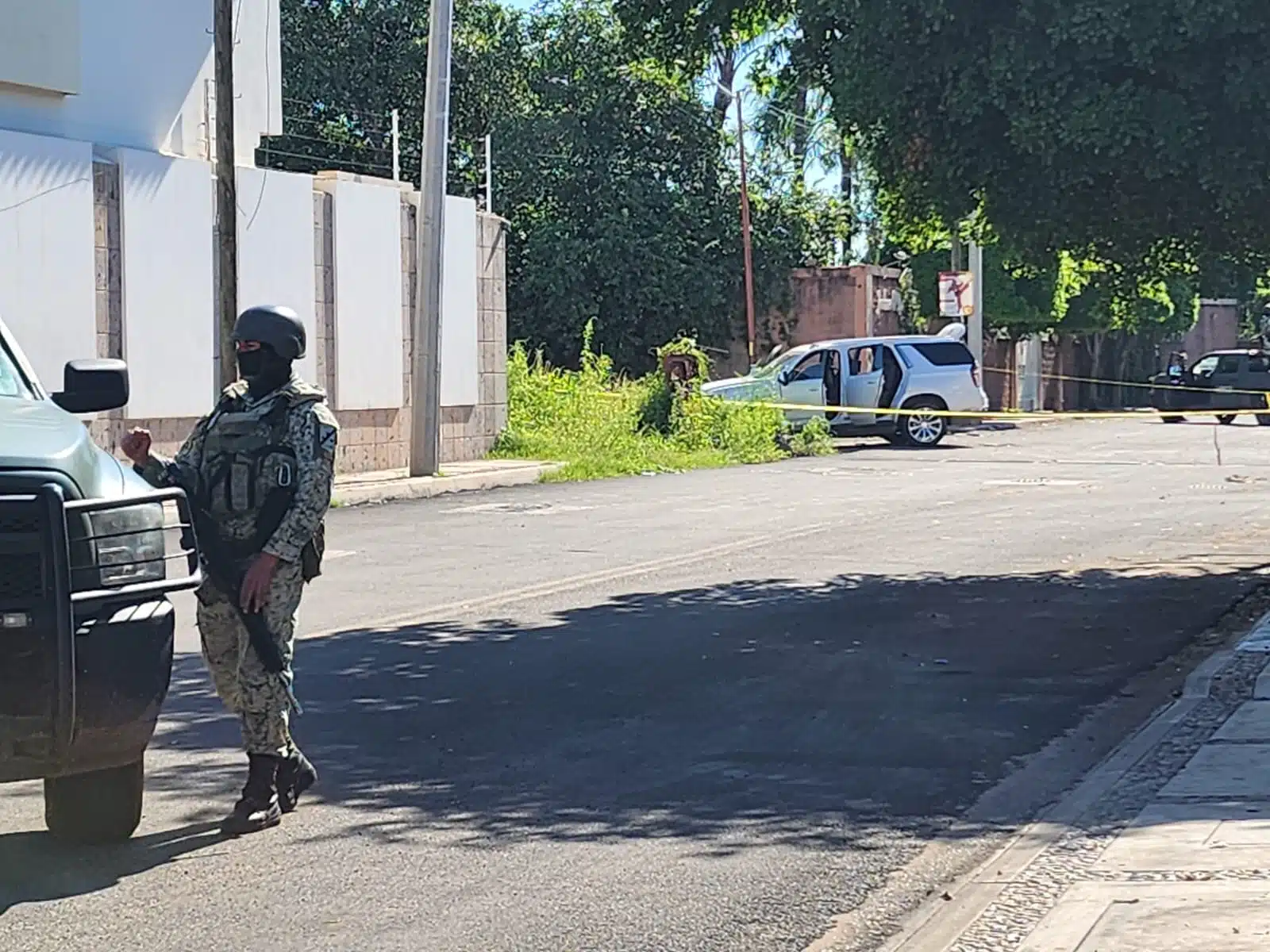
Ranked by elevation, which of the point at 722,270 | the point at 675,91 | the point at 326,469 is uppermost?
the point at 675,91

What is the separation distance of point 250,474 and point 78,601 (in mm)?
1196

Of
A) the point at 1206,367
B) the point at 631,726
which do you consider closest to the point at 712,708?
the point at 631,726

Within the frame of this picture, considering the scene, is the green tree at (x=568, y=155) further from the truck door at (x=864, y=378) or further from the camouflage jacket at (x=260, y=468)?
the camouflage jacket at (x=260, y=468)

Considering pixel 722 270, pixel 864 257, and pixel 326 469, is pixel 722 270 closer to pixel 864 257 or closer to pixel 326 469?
pixel 864 257

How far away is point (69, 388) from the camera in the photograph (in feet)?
22.9

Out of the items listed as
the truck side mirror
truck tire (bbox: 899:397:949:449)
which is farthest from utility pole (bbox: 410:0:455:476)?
the truck side mirror

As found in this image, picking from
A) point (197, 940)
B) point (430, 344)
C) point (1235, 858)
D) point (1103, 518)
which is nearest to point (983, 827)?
point (1235, 858)

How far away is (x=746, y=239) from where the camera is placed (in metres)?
41.4

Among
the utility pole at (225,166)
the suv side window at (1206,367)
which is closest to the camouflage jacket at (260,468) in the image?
the utility pole at (225,166)

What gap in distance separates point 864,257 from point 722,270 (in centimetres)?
1124

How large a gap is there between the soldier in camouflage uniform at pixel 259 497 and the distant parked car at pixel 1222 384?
124ft

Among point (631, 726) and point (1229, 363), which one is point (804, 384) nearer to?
point (1229, 363)

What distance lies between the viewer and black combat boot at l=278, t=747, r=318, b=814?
712cm

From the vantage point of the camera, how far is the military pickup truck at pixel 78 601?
5500 millimetres
